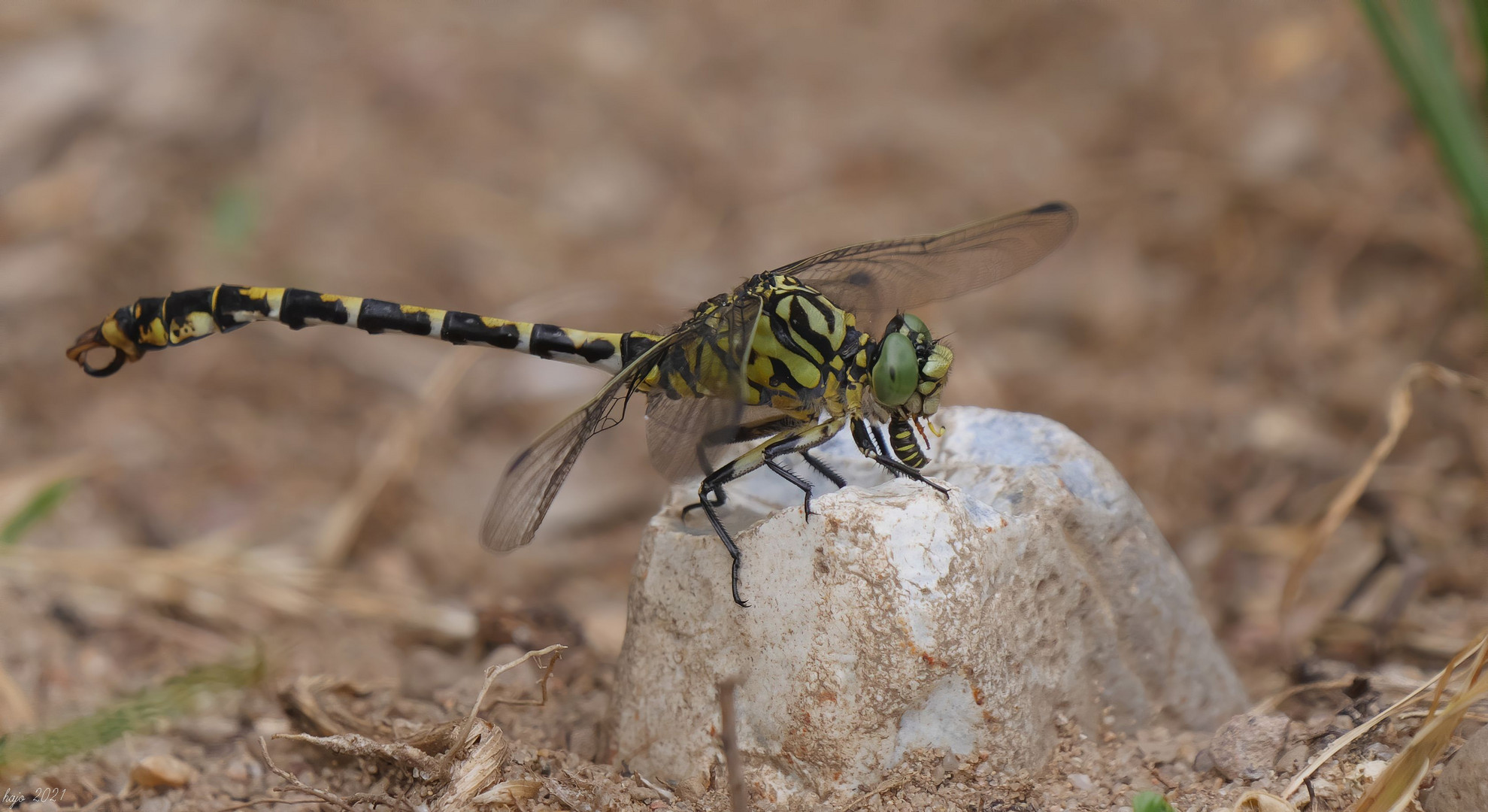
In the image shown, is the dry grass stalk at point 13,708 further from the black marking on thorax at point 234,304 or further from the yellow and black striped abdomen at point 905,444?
the yellow and black striped abdomen at point 905,444

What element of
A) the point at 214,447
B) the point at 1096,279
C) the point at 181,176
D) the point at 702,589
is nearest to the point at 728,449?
the point at 702,589

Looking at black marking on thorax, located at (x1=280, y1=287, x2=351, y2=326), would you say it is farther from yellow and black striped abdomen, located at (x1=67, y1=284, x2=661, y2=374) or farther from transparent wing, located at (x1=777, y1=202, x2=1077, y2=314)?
transparent wing, located at (x1=777, y1=202, x2=1077, y2=314)

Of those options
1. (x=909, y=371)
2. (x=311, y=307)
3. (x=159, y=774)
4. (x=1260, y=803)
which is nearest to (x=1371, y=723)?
(x=1260, y=803)

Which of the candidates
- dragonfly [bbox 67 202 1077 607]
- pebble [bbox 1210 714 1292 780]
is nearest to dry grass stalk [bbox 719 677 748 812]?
dragonfly [bbox 67 202 1077 607]

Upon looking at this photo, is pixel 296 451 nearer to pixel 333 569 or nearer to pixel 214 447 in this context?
pixel 214 447

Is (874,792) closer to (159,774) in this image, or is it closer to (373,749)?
(373,749)

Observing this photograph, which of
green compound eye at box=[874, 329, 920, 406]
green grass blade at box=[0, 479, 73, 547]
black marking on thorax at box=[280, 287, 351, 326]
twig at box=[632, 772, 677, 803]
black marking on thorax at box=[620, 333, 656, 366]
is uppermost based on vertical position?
black marking on thorax at box=[280, 287, 351, 326]
